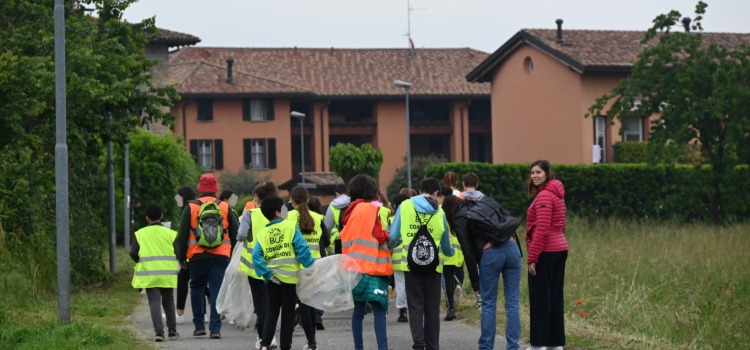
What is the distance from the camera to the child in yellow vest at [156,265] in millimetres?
15352

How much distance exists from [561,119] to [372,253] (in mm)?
41543

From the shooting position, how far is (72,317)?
18.2 m

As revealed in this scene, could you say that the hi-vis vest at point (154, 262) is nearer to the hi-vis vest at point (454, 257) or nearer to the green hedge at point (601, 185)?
the hi-vis vest at point (454, 257)

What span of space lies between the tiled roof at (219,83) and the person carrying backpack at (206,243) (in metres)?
62.8

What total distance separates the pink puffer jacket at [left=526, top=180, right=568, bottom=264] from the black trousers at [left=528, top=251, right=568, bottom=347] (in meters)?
0.12

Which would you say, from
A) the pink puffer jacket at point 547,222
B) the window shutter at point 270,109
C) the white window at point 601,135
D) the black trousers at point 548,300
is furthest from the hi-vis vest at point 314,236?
the window shutter at point 270,109

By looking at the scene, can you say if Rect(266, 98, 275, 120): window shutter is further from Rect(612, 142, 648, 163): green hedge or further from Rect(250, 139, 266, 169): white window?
Rect(612, 142, 648, 163): green hedge

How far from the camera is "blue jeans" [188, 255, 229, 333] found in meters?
15.3

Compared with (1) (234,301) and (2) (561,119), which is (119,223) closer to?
(2) (561,119)

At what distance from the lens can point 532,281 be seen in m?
12.5

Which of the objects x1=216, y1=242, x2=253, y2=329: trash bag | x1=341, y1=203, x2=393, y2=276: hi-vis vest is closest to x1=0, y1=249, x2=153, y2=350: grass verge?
x1=216, y1=242, x2=253, y2=329: trash bag

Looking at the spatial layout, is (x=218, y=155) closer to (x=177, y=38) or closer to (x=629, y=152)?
(x=177, y=38)

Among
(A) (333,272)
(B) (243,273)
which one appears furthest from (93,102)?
(A) (333,272)

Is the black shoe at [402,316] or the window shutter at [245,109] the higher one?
the window shutter at [245,109]
